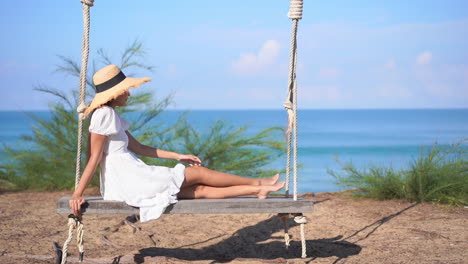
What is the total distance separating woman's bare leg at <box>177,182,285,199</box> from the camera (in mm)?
3830

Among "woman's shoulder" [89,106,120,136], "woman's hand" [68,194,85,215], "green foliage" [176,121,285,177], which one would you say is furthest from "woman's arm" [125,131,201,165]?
"green foliage" [176,121,285,177]

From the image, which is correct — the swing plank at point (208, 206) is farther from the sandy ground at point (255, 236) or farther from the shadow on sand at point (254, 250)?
the shadow on sand at point (254, 250)

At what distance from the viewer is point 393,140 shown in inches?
1032

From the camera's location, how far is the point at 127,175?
364 cm

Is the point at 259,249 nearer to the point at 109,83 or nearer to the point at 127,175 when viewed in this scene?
the point at 127,175

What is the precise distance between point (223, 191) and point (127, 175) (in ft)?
2.13

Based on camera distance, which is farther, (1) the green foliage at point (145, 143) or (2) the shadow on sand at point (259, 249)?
(1) the green foliage at point (145, 143)

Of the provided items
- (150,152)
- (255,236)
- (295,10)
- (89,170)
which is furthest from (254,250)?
(295,10)

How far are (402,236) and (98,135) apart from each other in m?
2.83

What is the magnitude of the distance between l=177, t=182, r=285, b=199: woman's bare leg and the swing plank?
21cm

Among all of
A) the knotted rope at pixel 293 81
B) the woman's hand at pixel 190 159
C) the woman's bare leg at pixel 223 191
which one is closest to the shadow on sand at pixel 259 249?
the woman's bare leg at pixel 223 191

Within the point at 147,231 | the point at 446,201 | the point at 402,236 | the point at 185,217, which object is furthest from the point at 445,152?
the point at 147,231

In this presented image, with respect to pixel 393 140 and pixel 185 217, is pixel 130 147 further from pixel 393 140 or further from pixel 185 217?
pixel 393 140

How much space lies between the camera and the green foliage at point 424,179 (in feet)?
19.8
